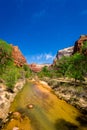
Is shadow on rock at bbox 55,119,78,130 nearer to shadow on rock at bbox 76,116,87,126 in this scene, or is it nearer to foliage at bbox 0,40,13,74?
shadow on rock at bbox 76,116,87,126

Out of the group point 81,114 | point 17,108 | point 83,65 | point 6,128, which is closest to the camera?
point 6,128

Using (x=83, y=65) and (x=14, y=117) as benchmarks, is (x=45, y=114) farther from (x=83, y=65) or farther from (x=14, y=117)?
(x=83, y=65)

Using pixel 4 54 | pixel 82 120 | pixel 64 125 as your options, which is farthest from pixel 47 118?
pixel 4 54

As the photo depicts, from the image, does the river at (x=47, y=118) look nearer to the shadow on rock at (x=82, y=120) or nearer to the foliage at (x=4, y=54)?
the shadow on rock at (x=82, y=120)

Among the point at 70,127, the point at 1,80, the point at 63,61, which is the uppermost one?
the point at 63,61

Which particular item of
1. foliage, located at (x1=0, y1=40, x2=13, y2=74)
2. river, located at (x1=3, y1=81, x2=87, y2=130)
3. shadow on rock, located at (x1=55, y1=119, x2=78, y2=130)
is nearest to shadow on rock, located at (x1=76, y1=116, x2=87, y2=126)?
river, located at (x1=3, y1=81, x2=87, y2=130)

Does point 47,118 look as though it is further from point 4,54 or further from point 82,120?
point 4,54

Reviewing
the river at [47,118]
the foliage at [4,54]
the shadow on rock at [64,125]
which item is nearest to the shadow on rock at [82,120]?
the river at [47,118]

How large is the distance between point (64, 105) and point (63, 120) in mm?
11281

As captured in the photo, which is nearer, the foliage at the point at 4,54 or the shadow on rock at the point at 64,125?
the shadow on rock at the point at 64,125

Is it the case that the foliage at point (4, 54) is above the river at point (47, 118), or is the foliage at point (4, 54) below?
above

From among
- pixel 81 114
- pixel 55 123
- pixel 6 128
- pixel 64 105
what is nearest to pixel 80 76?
pixel 64 105

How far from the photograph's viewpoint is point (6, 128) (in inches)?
1220

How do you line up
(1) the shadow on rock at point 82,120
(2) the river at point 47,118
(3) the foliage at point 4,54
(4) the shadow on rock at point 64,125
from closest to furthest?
(4) the shadow on rock at point 64,125
(2) the river at point 47,118
(1) the shadow on rock at point 82,120
(3) the foliage at point 4,54
